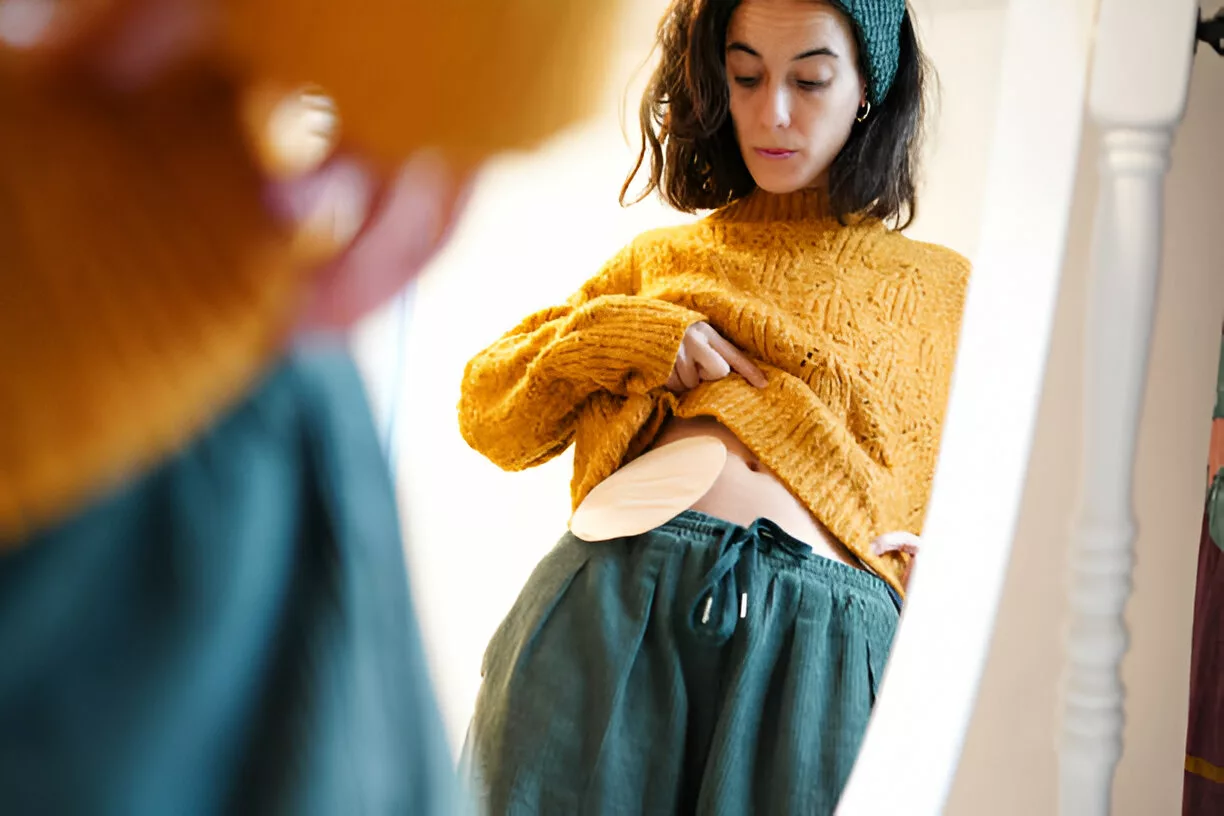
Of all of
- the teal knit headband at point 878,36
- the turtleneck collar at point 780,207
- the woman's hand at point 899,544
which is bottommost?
the woman's hand at point 899,544

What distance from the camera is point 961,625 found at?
458 mm

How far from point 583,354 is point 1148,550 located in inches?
12.3

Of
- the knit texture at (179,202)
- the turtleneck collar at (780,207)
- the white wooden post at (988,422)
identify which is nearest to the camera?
the knit texture at (179,202)

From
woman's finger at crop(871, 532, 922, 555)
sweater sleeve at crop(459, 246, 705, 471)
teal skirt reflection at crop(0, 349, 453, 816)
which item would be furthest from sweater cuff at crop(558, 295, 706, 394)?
teal skirt reflection at crop(0, 349, 453, 816)

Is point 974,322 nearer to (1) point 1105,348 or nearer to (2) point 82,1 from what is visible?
(1) point 1105,348

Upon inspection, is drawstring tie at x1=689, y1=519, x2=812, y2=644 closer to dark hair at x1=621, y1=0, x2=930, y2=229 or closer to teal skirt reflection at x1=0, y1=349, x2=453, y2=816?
dark hair at x1=621, y1=0, x2=930, y2=229

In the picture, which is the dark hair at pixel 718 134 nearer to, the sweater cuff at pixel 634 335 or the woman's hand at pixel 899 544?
the sweater cuff at pixel 634 335

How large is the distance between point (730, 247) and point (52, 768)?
0.46 metres

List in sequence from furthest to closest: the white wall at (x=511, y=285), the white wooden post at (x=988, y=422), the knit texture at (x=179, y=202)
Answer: the white wooden post at (x=988, y=422) < the white wall at (x=511, y=285) < the knit texture at (x=179, y=202)

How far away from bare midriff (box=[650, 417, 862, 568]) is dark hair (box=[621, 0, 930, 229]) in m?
0.12

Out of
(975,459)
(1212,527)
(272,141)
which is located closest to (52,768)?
(272,141)

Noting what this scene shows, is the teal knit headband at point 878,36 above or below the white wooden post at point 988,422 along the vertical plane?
above

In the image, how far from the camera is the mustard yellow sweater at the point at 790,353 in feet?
1.73

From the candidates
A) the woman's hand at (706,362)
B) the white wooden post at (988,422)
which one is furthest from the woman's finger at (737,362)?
the white wooden post at (988,422)
